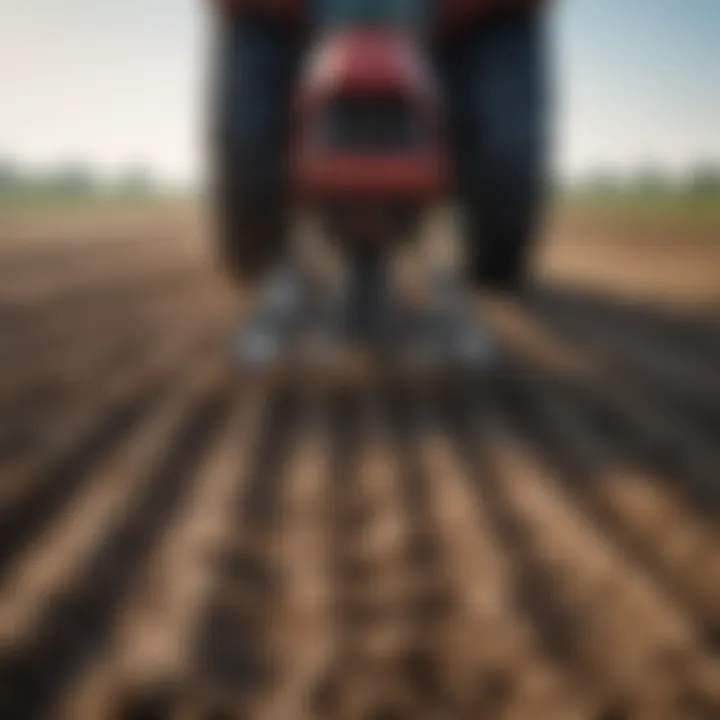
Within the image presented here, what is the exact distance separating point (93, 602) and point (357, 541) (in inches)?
24.0

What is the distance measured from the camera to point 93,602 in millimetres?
1768

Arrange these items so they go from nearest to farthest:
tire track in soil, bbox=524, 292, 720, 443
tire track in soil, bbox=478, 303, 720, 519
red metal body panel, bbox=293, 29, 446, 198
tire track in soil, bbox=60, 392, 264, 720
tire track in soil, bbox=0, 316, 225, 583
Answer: tire track in soil, bbox=60, 392, 264, 720
tire track in soil, bbox=0, 316, 225, 583
tire track in soil, bbox=478, 303, 720, 519
red metal body panel, bbox=293, 29, 446, 198
tire track in soil, bbox=524, 292, 720, 443

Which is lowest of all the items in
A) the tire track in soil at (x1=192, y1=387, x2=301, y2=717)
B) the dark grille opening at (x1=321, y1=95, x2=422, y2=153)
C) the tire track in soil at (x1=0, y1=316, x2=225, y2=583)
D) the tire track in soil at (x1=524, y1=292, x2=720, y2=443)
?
the tire track in soil at (x1=192, y1=387, x2=301, y2=717)

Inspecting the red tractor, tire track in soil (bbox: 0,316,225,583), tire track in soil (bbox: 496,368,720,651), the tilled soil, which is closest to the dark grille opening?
the red tractor

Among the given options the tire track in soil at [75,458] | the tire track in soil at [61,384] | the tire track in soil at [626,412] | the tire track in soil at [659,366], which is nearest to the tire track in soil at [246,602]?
the tire track in soil at [75,458]

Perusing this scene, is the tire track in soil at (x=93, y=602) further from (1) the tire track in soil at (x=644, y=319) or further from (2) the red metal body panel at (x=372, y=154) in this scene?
(1) the tire track in soil at (x=644, y=319)

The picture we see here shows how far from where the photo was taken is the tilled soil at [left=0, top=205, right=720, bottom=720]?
1485 millimetres

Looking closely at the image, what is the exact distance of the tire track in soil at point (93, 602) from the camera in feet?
4.85

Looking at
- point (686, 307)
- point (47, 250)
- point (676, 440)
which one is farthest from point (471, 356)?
point (47, 250)

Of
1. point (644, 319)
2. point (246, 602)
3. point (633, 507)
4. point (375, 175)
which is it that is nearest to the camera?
point (246, 602)

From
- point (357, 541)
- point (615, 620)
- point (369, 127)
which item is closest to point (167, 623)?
point (357, 541)

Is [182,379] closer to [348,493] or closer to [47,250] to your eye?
[348,493]

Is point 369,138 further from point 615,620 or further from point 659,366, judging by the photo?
point 615,620

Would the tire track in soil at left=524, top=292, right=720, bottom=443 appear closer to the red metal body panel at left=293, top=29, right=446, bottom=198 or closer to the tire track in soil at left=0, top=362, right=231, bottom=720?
the red metal body panel at left=293, top=29, right=446, bottom=198
